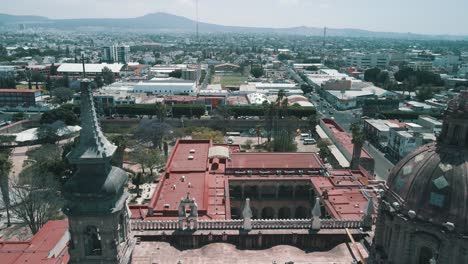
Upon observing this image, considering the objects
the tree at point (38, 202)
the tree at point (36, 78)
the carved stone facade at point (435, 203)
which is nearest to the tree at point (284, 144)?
the tree at point (38, 202)

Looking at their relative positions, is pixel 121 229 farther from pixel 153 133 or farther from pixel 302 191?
pixel 153 133

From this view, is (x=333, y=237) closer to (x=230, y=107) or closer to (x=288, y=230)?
(x=288, y=230)

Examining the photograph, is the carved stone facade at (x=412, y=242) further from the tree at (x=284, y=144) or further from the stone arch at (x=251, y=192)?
the tree at (x=284, y=144)

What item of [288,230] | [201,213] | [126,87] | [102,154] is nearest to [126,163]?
[201,213]

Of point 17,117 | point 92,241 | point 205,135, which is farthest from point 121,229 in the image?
point 17,117

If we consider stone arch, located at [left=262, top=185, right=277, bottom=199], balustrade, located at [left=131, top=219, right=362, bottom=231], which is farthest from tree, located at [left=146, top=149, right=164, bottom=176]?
balustrade, located at [left=131, top=219, right=362, bottom=231]

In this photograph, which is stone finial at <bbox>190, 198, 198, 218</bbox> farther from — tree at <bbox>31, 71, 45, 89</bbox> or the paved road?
tree at <bbox>31, 71, 45, 89</bbox>

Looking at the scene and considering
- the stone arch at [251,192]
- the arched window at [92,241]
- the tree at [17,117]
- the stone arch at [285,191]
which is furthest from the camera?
the tree at [17,117]

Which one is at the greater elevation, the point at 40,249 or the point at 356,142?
the point at 356,142
